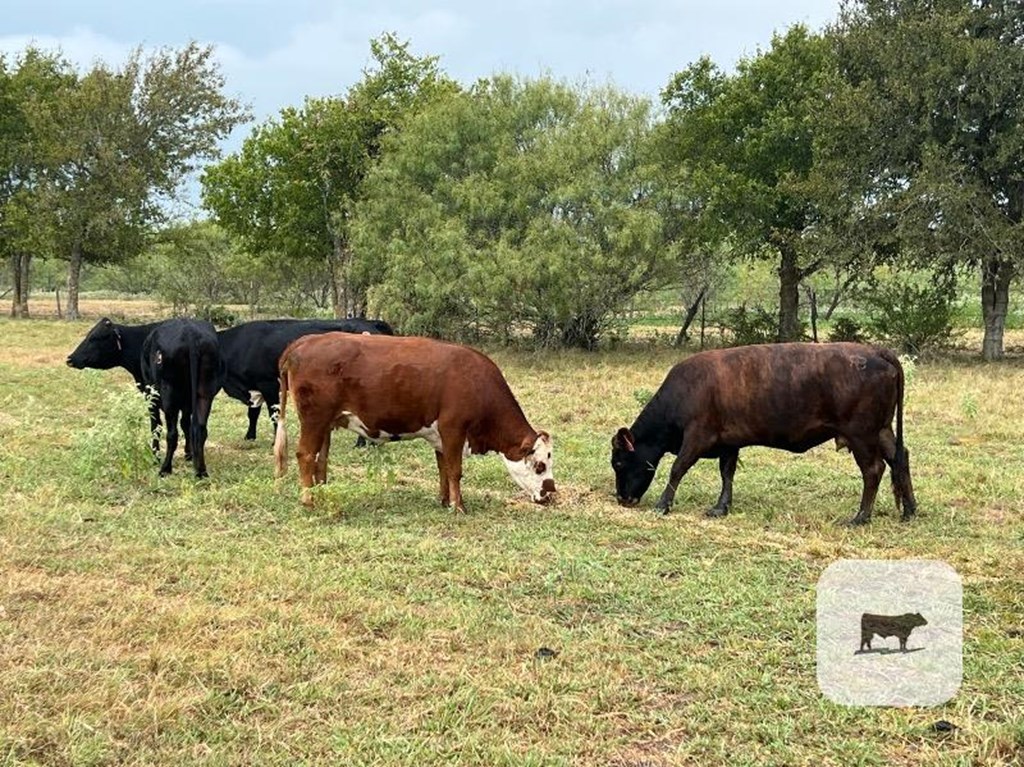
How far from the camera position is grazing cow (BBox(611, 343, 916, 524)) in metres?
7.59

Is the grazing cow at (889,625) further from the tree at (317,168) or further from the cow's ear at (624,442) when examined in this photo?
the tree at (317,168)

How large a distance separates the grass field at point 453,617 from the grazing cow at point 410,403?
1.38ft

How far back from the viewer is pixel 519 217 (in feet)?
74.3

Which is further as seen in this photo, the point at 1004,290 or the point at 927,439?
the point at 1004,290

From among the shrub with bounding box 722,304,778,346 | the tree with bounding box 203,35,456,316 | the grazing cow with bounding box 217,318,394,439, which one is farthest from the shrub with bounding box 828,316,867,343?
the grazing cow with bounding box 217,318,394,439

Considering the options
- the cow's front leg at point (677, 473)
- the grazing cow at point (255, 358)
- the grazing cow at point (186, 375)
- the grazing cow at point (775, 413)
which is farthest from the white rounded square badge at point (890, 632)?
the grazing cow at point (255, 358)

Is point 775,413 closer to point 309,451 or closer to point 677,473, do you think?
point 677,473

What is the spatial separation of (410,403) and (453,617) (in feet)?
10.7

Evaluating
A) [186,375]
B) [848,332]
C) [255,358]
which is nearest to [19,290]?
[255,358]

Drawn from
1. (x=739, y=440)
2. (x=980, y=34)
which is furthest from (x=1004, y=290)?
(x=739, y=440)

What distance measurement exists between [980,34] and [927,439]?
1587cm

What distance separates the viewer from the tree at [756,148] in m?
24.7

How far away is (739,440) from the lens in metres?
8.02

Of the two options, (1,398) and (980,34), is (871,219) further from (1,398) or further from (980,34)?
(1,398)
